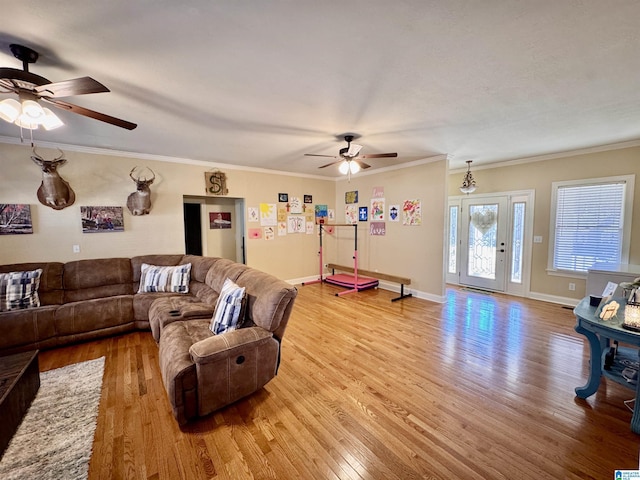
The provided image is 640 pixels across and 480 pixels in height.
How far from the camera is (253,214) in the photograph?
5.46 meters

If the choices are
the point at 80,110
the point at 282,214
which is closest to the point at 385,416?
the point at 80,110

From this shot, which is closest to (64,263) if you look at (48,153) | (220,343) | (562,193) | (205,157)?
(48,153)

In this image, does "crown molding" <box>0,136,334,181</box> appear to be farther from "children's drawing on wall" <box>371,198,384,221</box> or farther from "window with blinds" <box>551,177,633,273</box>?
"window with blinds" <box>551,177,633,273</box>

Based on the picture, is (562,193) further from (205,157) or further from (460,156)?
(205,157)

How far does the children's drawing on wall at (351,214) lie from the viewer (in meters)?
6.28

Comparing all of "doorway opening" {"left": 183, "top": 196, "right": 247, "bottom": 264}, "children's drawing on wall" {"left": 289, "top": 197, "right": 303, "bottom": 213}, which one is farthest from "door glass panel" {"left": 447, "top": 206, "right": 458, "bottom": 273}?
"doorway opening" {"left": 183, "top": 196, "right": 247, "bottom": 264}

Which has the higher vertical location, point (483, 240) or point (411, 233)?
point (411, 233)

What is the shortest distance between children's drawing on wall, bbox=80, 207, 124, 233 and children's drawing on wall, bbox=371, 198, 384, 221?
4.65 m

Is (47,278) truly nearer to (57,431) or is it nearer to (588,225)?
(57,431)

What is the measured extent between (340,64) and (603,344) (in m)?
3.21

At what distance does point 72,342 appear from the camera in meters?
3.16

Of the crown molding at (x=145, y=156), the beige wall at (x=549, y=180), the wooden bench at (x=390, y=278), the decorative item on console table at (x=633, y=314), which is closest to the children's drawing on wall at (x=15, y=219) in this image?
the crown molding at (x=145, y=156)

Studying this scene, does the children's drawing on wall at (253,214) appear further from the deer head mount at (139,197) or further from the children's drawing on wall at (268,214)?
the deer head mount at (139,197)

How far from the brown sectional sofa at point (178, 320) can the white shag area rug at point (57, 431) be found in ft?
1.85
